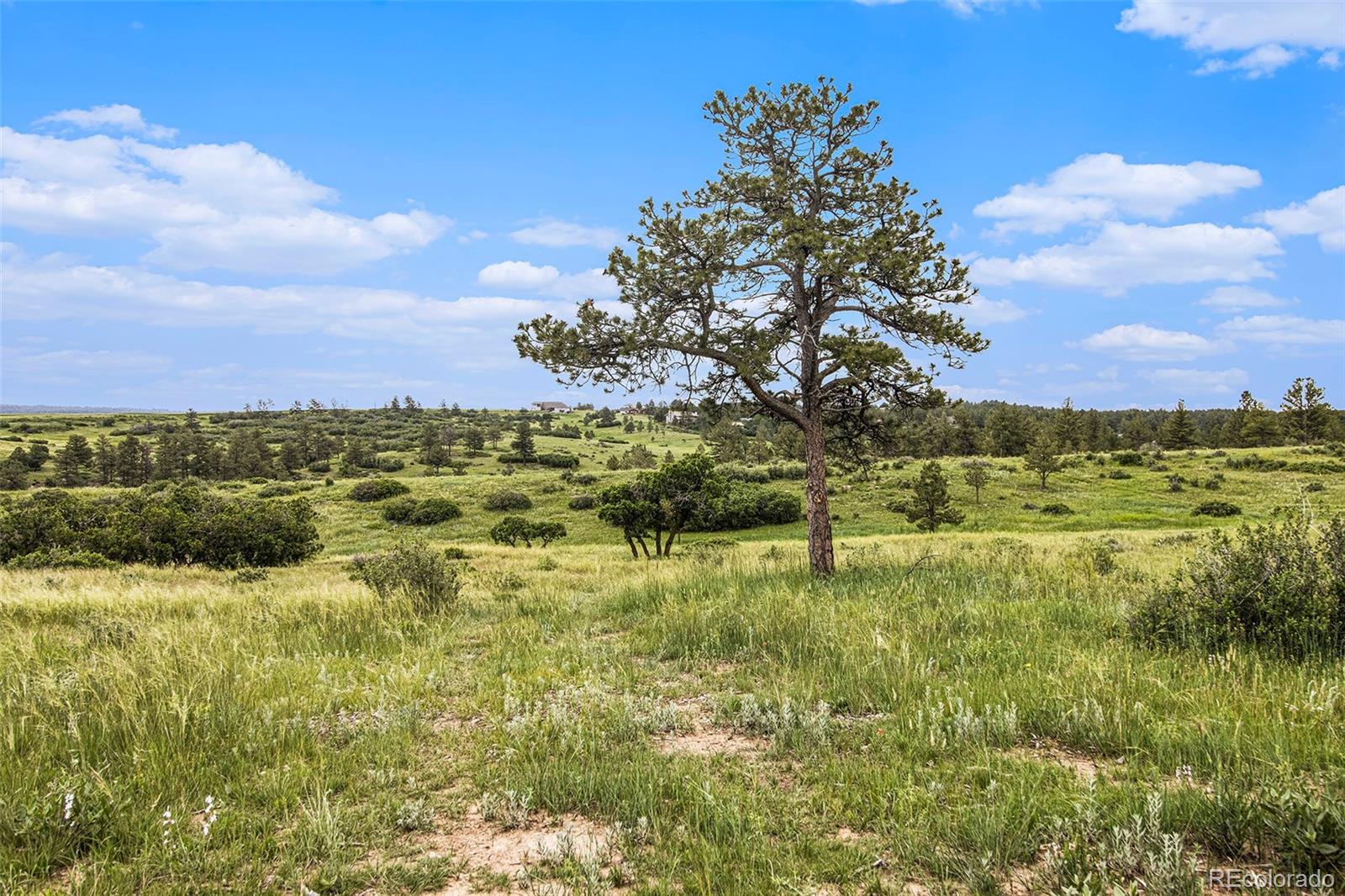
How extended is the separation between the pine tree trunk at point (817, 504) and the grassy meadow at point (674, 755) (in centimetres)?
325

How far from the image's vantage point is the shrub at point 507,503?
64625 mm

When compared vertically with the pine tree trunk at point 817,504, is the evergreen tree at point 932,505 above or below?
below

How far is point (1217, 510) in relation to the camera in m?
46.1

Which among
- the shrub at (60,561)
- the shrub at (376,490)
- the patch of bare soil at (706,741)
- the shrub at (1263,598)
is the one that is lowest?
the shrub at (376,490)

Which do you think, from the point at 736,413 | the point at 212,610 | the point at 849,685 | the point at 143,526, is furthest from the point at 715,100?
the point at 143,526

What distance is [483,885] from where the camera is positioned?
10.5ft

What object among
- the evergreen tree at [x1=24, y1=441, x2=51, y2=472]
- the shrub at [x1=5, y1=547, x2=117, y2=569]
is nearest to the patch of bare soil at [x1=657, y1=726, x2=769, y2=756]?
the shrub at [x1=5, y1=547, x2=117, y2=569]

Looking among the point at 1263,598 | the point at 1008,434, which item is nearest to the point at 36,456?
the point at 1263,598

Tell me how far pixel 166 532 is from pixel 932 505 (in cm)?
4623

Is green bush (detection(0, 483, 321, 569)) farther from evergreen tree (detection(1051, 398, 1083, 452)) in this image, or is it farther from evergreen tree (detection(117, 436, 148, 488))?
evergreen tree (detection(1051, 398, 1083, 452))

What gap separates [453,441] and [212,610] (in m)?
119

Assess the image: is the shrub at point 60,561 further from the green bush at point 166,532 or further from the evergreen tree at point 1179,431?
the evergreen tree at point 1179,431

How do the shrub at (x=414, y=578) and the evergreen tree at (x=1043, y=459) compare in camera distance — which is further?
the evergreen tree at (x=1043, y=459)

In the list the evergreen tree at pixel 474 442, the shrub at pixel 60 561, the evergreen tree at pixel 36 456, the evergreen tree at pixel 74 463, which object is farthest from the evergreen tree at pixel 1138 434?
the evergreen tree at pixel 36 456
